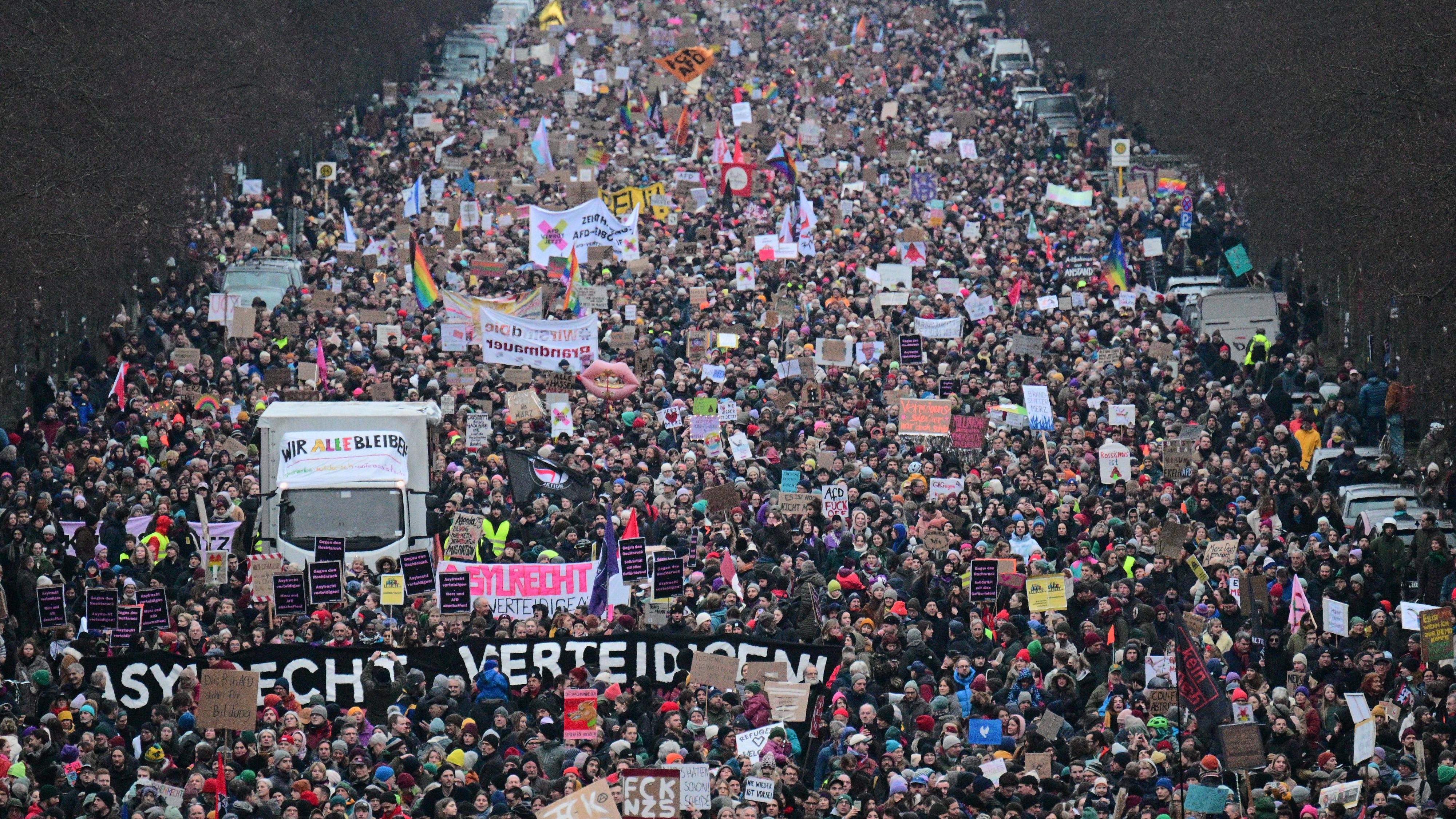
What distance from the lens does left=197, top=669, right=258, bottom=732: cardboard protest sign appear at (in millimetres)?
19953

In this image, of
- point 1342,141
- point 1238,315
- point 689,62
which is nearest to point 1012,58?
point 689,62

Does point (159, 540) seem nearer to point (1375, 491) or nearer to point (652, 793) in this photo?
point (652, 793)

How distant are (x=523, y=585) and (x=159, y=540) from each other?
4286mm

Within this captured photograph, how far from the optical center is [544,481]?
93.5ft

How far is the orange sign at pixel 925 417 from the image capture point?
98.0 feet

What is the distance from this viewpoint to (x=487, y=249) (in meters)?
40.8

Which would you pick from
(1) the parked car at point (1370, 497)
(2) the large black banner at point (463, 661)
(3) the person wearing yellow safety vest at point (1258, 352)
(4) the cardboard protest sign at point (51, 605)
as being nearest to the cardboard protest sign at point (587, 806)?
(2) the large black banner at point (463, 661)

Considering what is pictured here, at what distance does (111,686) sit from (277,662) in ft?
4.27

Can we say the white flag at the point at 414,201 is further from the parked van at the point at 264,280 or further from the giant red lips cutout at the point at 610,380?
the giant red lips cutout at the point at 610,380

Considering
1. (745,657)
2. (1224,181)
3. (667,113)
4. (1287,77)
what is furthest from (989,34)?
(745,657)

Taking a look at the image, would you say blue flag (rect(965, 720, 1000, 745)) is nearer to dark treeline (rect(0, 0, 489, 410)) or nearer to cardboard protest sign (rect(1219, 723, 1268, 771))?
cardboard protest sign (rect(1219, 723, 1268, 771))

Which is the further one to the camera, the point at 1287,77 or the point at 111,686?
the point at 1287,77

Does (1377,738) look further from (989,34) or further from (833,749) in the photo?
(989,34)

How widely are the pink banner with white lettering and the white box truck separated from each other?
7.41 feet
